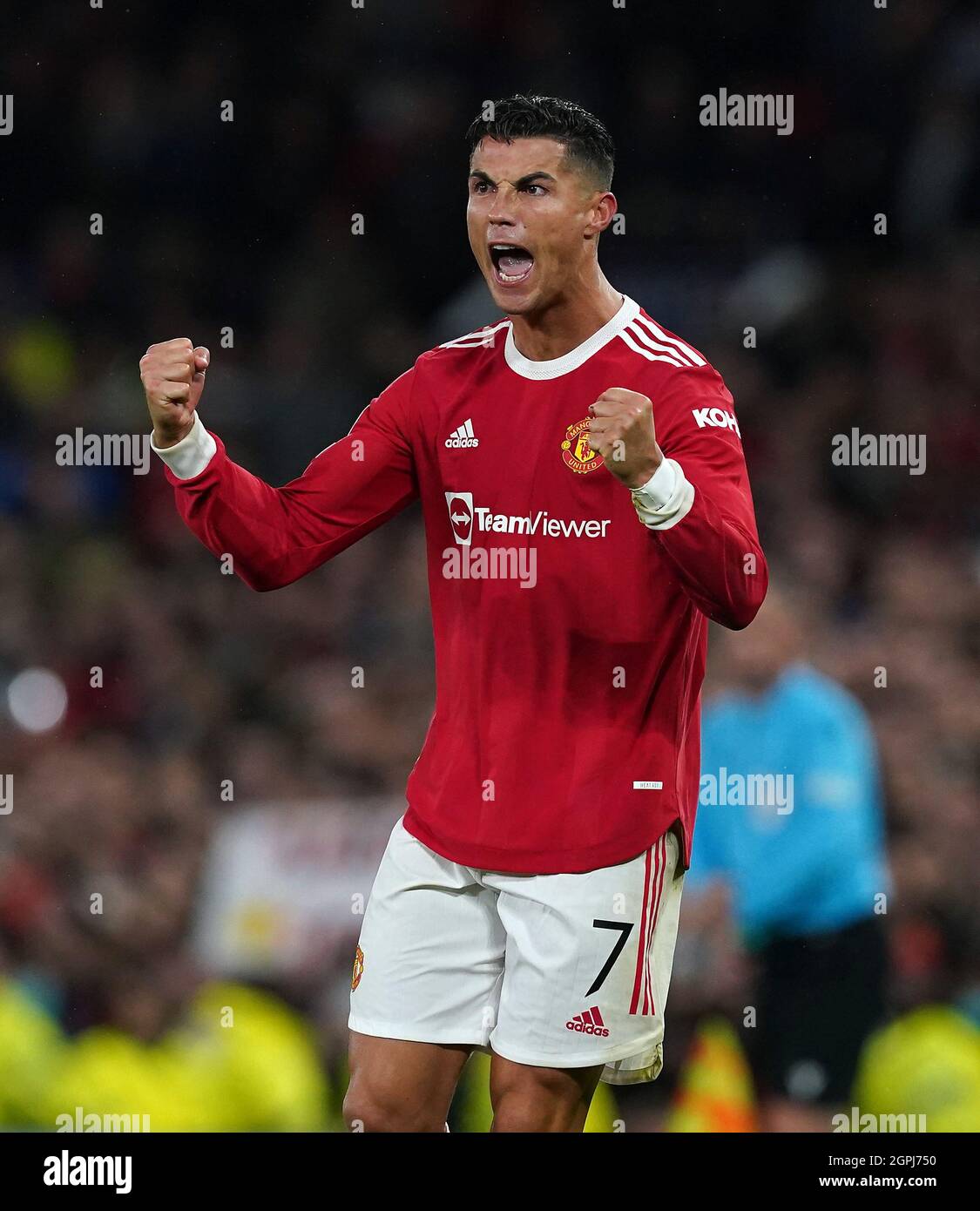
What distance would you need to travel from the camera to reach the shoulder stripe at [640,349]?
3.12 meters

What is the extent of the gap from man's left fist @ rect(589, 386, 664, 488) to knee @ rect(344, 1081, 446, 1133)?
1153mm

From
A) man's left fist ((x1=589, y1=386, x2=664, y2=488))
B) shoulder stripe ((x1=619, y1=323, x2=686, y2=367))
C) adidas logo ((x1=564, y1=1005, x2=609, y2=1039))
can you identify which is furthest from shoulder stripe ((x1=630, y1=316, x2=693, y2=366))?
adidas logo ((x1=564, y1=1005, x2=609, y2=1039))

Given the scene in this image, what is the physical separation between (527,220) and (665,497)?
2.11 ft

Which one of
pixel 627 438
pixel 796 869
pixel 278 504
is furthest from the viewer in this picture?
pixel 796 869

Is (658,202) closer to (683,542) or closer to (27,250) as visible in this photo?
(27,250)

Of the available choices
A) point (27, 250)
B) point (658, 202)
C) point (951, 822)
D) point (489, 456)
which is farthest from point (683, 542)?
point (27, 250)

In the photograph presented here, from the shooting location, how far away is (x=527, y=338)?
3221mm

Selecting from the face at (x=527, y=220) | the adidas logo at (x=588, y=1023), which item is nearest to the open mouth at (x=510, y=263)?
the face at (x=527, y=220)

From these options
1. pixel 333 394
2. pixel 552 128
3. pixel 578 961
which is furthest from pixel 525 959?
pixel 333 394

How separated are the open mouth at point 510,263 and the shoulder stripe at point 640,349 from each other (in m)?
0.21

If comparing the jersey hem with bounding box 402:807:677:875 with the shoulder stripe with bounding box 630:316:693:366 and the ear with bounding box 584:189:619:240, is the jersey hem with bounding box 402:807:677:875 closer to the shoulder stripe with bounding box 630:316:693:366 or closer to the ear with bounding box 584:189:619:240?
the shoulder stripe with bounding box 630:316:693:366

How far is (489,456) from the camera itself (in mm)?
3184

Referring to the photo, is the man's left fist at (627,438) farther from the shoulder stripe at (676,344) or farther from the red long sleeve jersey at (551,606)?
the shoulder stripe at (676,344)

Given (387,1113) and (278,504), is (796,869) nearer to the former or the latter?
(387,1113)
